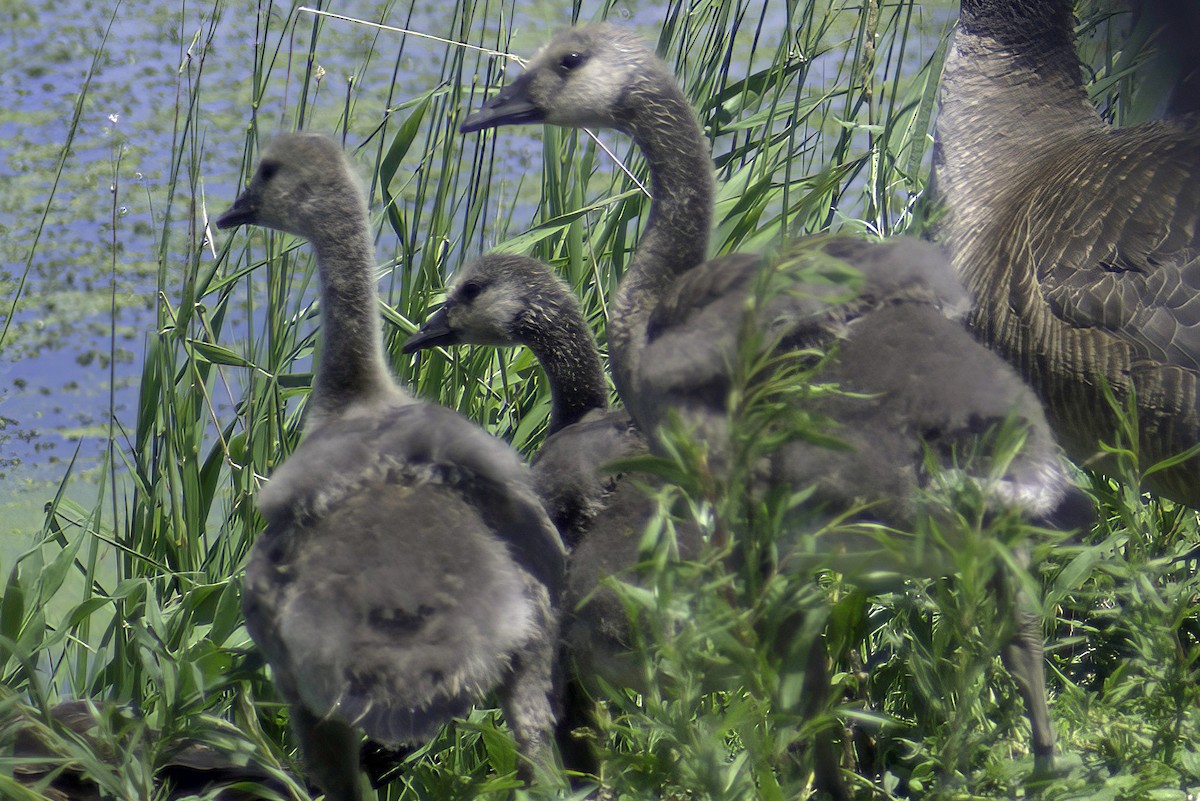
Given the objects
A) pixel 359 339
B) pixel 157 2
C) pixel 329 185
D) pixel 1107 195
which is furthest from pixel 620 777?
pixel 157 2

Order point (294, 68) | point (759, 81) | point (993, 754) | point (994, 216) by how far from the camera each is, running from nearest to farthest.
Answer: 1. point (993, 754)
2. point (994, 216)
3. point (759, 81)
4. point (294, 68)

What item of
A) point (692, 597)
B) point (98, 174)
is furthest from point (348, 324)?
point (98, 174)

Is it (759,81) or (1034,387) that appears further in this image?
(759,81)

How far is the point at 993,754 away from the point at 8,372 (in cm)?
527

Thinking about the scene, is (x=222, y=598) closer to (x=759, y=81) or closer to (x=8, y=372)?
(x=759, y=81)

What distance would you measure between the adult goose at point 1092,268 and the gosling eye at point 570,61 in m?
1.14

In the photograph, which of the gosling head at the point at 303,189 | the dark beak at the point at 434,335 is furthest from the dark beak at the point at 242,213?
the dark beak at the point at 434,335

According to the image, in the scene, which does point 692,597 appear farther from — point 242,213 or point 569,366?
point 242,213

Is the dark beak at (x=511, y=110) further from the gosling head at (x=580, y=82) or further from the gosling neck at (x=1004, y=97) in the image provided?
the gosling neck at (x=1004, y=97)

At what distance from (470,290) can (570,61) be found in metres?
0.66

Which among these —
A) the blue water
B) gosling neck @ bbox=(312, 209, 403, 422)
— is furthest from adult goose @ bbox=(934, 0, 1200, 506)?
gosling neck @ bbox=(312, 209, 403, 422)

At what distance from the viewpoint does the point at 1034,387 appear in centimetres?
339

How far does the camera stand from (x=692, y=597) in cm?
165

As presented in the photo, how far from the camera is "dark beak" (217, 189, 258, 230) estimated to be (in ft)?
11.1
